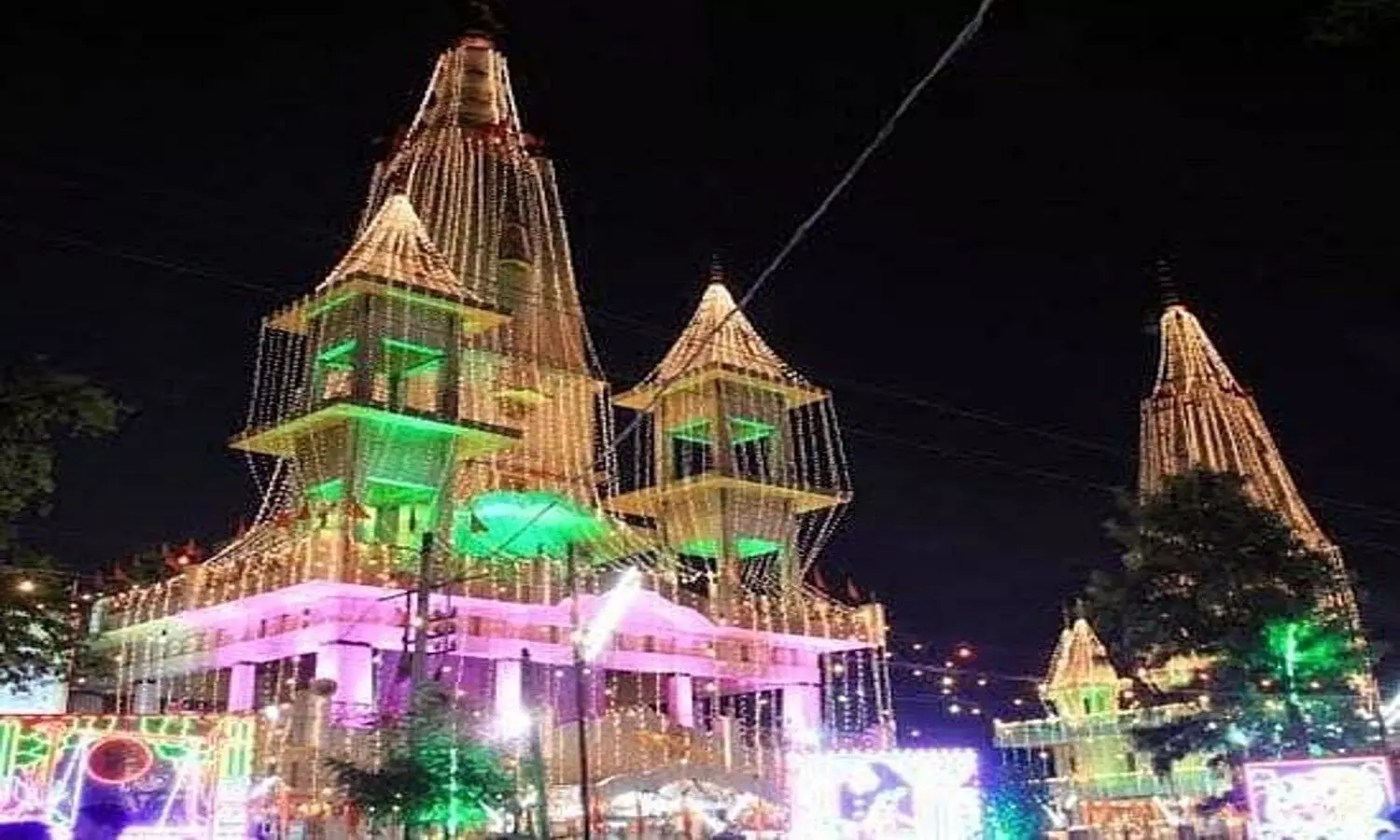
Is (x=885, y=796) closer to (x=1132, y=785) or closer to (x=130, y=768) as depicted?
(x=130, y=768)

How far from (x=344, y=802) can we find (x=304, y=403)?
12.6 meters

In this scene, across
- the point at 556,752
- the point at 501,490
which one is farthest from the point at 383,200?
the point at 556,752

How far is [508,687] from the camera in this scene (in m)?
34.2

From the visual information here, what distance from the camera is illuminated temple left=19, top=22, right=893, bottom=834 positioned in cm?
3247

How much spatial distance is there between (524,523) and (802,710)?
9.92 m

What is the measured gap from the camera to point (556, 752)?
108 ft

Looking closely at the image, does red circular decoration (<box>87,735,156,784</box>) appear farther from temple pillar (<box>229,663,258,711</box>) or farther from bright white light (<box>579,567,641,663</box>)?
bright white light (<box>579,567,641,663</box>)

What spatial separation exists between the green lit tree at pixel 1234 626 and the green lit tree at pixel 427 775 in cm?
1533

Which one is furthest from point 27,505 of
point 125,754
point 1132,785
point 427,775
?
point 1132,785

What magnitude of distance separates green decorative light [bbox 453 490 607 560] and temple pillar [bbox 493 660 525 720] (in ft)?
13.1

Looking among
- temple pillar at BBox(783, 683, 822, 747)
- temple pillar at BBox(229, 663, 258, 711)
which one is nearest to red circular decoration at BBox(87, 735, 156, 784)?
temple pillar at BBox(229, 663, 258, 711)

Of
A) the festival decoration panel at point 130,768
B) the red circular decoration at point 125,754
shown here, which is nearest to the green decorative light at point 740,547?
the festival decoration panel at point 130,768

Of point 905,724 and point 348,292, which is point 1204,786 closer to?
point 905,724

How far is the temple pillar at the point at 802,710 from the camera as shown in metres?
40.4
